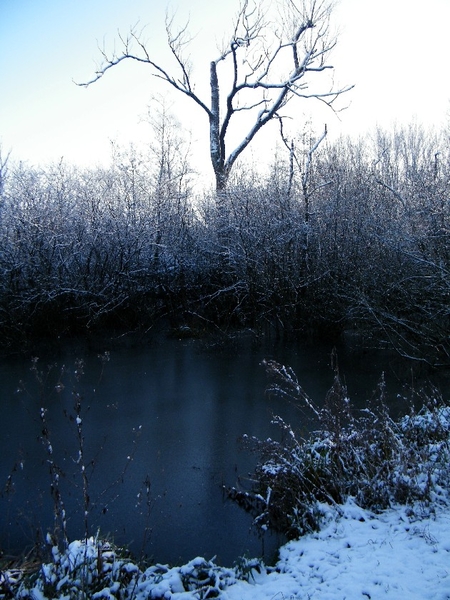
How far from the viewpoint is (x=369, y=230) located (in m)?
11.6

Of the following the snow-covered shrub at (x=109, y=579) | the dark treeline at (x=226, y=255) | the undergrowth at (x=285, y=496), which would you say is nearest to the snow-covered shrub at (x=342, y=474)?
the undergrowth at (x=285, y=496)

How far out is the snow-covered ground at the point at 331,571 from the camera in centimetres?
302

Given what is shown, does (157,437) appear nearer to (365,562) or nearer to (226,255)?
(365,562)

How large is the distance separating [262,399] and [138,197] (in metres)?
8.95

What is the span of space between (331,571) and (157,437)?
3.43m

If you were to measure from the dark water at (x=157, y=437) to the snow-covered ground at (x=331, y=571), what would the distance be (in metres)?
0.35

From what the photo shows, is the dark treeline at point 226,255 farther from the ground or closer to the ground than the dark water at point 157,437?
farther from the ground

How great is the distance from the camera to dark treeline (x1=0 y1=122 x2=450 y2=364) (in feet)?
35.2

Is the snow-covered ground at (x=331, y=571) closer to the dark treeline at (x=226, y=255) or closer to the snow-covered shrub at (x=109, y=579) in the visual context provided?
the snow-covered shrub at (x=109, y=579)

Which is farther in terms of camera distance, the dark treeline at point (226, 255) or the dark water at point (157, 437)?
the dark treeline at point (226, 255)

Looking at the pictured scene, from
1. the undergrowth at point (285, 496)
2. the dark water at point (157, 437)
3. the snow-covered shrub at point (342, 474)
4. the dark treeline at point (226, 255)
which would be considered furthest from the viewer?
the dark treeline at point (226, 255)

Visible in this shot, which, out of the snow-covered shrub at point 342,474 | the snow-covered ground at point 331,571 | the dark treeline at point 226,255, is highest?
the dark treeline at point 226,255

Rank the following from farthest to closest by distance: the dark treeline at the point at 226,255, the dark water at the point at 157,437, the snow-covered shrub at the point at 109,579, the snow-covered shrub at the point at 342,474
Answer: the dark treeline at the point at 226,255 < the dark water at the point at 157,437 < the snow-covered shrub at the point at 342,474 < the snow-covered shrub at the point at 109,579

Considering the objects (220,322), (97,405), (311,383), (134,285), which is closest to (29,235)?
(134,285)
